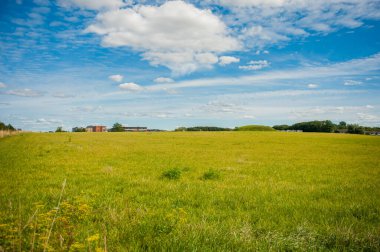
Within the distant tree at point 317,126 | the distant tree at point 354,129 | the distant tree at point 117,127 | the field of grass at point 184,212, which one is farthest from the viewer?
the distant tree at point 117,127

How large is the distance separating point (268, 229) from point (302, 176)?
28.1 feet

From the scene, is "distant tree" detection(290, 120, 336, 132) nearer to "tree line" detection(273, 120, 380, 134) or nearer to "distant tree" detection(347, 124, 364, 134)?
"tree line" detection(273, 120, 380, 134)

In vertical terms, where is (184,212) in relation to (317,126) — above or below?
below

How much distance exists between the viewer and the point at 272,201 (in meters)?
8.45

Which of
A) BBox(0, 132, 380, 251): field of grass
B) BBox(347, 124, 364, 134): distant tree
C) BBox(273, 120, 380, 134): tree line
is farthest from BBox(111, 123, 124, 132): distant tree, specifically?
BBox(0, 132, 380, 251): field of grass

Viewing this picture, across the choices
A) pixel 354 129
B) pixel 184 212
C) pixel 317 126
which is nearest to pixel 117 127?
pixel 317 126

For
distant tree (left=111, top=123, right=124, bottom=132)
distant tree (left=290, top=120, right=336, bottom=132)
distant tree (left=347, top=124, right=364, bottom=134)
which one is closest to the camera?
distant tree (left=347, top=124, right=364, bottom=134)

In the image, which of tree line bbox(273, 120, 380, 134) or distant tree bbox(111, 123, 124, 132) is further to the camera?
distant tree bbox(111, 123, 124, 132)

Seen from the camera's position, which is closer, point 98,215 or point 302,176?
point 98,215

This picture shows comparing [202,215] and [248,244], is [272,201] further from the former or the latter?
[248,244]

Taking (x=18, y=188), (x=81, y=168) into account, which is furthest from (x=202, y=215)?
(x=81, y=168)

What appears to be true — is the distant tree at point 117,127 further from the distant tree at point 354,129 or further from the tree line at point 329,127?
the distant tree at point 354,129

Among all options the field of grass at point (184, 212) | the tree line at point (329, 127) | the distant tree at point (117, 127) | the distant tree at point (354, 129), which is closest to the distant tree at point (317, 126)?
the tree line at point (329, 127)

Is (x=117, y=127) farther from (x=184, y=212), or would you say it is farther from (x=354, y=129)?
(x=184, y=212)
